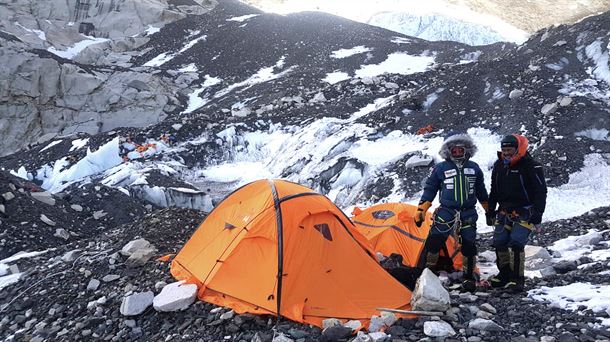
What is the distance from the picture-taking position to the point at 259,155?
17.7 metres

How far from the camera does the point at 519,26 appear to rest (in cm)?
5706

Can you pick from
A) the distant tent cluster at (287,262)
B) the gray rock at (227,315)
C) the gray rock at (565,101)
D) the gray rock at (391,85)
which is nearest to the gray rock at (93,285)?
the distant tent cluster at (287,262)

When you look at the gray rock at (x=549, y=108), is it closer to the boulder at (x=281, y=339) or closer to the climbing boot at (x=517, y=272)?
the climbing boot at (x=517, y=272)

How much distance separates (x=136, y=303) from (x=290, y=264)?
6.18 ft

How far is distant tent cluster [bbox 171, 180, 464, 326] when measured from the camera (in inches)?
192

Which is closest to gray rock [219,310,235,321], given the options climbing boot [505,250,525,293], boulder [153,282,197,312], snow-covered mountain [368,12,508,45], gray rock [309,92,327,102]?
boulder [153,282,197,312]

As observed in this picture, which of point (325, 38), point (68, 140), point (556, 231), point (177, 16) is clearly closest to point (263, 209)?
point (556, 231)

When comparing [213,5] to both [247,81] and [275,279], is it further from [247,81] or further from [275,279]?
[275,279]

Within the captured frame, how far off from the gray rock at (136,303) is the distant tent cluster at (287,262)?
1.84 ft

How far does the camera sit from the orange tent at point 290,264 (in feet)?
16.0

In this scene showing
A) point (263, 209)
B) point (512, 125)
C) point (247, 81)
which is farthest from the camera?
point (247, 81)

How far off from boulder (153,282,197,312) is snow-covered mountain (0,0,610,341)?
16cm

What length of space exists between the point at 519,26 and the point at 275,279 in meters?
62.1

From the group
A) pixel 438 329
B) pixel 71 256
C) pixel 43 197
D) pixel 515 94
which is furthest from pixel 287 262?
pixel 515 94
